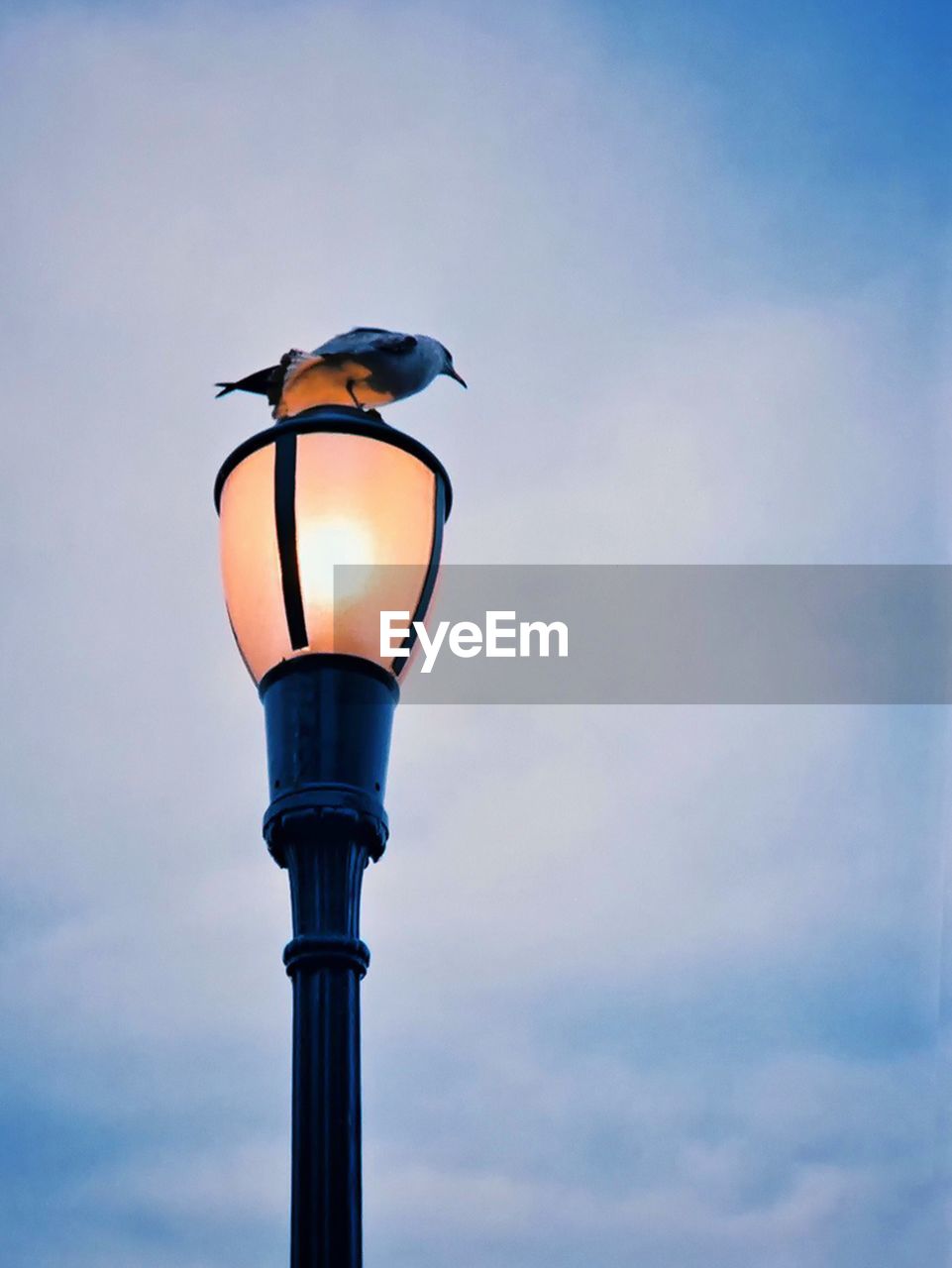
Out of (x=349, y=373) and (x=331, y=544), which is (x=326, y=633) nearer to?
(x=331, y=544)

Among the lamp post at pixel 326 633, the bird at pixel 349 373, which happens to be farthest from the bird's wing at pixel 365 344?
the lamp post at pixel 326 633

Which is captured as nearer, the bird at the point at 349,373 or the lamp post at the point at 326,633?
the lamp post at the point at 326,633

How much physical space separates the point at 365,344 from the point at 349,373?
0.14 meters

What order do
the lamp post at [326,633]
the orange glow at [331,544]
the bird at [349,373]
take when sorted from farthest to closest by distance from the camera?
the bird at [349,373]
the orange glow at [331,544]
the lamp post at [326,633]

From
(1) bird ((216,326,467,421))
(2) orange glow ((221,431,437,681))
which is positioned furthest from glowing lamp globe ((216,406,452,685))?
(1) bird ((216,326,467,421))

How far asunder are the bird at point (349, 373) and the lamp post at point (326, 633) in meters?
0.27

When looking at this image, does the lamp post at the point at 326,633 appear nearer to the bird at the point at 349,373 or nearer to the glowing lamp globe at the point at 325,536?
the glowing lamp globe at the point at 325,536

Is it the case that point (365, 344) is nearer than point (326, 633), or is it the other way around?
point (326, 633)

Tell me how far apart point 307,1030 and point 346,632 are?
761 millimetres

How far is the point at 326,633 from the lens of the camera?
3234 millimetres

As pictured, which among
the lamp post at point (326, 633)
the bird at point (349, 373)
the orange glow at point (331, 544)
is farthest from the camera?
the bird at point (349, 373)

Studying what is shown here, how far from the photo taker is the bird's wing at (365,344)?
3.80 metres

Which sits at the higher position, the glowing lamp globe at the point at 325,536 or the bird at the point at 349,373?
the bird at the point at 349,373

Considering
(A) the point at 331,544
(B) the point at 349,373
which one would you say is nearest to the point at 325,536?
(A) the point at 331,544
